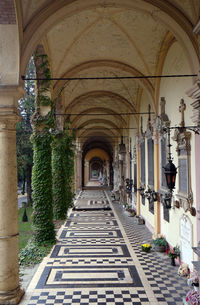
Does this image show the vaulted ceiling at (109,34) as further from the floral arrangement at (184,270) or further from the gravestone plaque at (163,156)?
the floral arrangement at (184,270)

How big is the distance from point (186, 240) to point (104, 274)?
2.62m

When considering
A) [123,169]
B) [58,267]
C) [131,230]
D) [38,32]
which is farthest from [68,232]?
[123,169]

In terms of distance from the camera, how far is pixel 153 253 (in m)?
10.1

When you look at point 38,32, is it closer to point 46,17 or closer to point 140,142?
point 46,17

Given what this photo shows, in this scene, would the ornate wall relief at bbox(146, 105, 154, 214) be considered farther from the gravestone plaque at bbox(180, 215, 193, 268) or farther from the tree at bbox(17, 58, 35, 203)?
the tree at bbox(17, 58, 35, 203)

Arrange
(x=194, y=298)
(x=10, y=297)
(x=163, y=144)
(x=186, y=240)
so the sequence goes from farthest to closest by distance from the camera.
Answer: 1. (x=163, y=144)
2. (x=186, y=240)
3. (x=10, y=297)
4. (x=194, y=298)

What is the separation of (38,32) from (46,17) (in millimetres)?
397

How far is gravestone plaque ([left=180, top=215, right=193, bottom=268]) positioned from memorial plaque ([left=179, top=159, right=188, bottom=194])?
82cm

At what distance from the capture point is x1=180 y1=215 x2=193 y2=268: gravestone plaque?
7604 millimetres

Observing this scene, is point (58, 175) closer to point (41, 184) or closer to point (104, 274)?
point (41, 184)

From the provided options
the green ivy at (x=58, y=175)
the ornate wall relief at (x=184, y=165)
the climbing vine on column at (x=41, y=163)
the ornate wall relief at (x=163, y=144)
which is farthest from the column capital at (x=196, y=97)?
the green ivy at (x=58, y=175)

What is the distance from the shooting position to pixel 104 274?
809 centimetres

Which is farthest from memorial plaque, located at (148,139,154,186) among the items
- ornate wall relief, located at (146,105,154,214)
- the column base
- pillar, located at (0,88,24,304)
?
the column base

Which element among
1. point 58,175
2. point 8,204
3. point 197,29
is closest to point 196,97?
point 197,29
